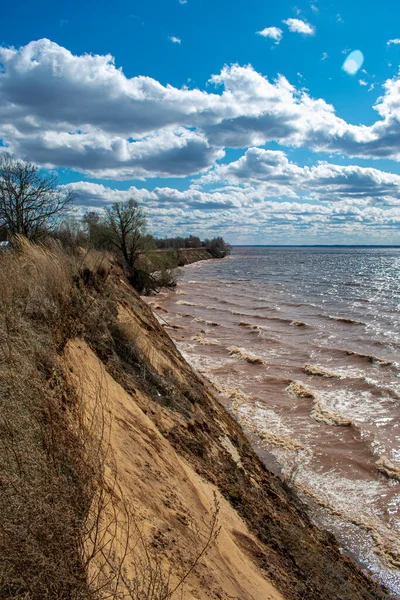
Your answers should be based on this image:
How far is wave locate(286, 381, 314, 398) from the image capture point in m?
11.9

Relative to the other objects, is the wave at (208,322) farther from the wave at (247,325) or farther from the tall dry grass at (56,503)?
the tall dry grass at (56,503)

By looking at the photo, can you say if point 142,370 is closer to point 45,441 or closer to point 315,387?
point 45,441

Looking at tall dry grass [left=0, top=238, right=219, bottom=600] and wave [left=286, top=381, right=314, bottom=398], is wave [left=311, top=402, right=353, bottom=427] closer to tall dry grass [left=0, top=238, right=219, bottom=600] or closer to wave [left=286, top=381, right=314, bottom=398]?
wave [left=286, top=381, right=314, bottom=398]

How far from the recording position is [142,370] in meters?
6.23

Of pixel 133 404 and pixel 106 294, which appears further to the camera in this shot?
pixel 106 294

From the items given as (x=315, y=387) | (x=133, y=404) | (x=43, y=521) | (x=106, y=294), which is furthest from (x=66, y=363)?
(x=315, y=387)

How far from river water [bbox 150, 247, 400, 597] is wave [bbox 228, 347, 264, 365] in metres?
0.04

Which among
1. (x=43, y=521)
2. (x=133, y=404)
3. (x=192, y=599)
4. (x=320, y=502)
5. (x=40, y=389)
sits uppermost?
(x=40, y=389)

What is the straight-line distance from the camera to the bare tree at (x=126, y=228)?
120ft

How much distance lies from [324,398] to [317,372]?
217 cm

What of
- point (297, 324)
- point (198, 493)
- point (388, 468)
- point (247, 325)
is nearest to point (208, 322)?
point (247, 325)

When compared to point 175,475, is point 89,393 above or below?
above

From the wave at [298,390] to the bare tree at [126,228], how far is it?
26.8 meters

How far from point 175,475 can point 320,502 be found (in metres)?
4.28
